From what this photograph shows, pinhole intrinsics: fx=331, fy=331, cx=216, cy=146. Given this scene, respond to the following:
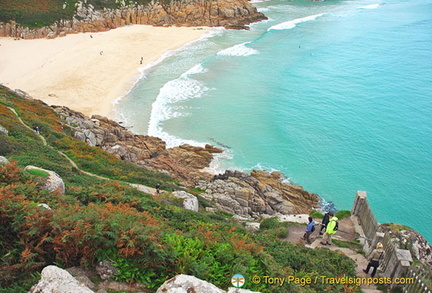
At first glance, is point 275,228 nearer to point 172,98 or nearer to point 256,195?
point 256,195

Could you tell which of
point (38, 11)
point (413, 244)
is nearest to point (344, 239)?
point (413, 244)

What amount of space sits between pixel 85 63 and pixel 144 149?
30.2 meters

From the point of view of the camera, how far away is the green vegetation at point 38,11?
69062mm

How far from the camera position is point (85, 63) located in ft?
176

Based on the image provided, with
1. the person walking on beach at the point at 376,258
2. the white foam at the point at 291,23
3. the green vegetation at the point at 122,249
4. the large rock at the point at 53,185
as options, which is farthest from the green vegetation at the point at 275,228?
the white foam at the point at 291,23

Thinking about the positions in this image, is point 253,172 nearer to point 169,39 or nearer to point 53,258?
point 53,258

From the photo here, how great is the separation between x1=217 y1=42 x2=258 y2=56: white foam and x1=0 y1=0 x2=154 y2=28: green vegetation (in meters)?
35.2

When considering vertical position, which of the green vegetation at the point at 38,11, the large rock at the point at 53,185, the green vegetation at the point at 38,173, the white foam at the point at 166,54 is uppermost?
the green vegetation at the point at 38,11

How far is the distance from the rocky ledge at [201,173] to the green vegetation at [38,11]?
155 feet

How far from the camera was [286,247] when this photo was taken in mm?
12805

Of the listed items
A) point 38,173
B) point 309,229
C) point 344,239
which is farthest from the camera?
point 344,239

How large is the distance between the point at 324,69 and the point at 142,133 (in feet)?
112

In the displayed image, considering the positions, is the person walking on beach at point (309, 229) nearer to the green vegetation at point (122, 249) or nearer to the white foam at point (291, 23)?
the green vegetation at point (122, 249)

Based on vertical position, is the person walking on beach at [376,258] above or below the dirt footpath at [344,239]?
above
